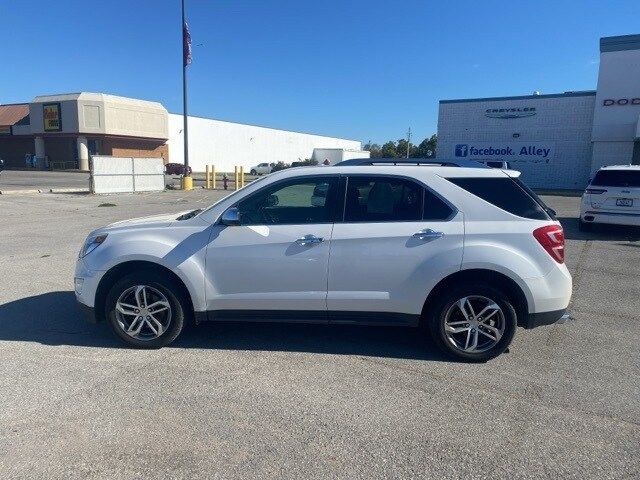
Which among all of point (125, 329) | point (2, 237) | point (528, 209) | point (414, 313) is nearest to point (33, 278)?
point (125, 329)

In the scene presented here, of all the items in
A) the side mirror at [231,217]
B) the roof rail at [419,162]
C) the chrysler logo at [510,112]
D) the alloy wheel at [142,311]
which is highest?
the chrysler logo at [510,112]

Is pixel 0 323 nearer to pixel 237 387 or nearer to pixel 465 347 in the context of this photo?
pixel 237 387

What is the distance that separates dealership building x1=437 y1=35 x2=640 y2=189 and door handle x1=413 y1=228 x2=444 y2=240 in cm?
2875

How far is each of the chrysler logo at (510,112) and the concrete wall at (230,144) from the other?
131ft

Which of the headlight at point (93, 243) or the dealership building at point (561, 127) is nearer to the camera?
the headlight at point (93, 243)

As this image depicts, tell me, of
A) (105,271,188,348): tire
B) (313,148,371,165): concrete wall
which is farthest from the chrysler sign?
(105,271,188,348): tire

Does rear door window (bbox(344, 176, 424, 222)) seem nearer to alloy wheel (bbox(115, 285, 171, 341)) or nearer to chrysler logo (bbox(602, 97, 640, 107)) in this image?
alloy wheel (bbox(115, 285, 171, 341))

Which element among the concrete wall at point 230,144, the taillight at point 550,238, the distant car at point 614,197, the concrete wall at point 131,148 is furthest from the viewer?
the concrete wall at point 230,144

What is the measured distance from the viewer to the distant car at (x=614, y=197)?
11.1 meters

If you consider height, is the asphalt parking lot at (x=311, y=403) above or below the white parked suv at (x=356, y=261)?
below

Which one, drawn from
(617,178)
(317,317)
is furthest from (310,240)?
(617,178)

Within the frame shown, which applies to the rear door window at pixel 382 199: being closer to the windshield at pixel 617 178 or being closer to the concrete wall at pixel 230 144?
the windshield at pixel 617 178

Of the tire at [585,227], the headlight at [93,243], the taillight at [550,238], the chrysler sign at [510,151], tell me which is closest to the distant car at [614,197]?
the tire at [585,227]

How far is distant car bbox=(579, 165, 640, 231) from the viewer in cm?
1106
